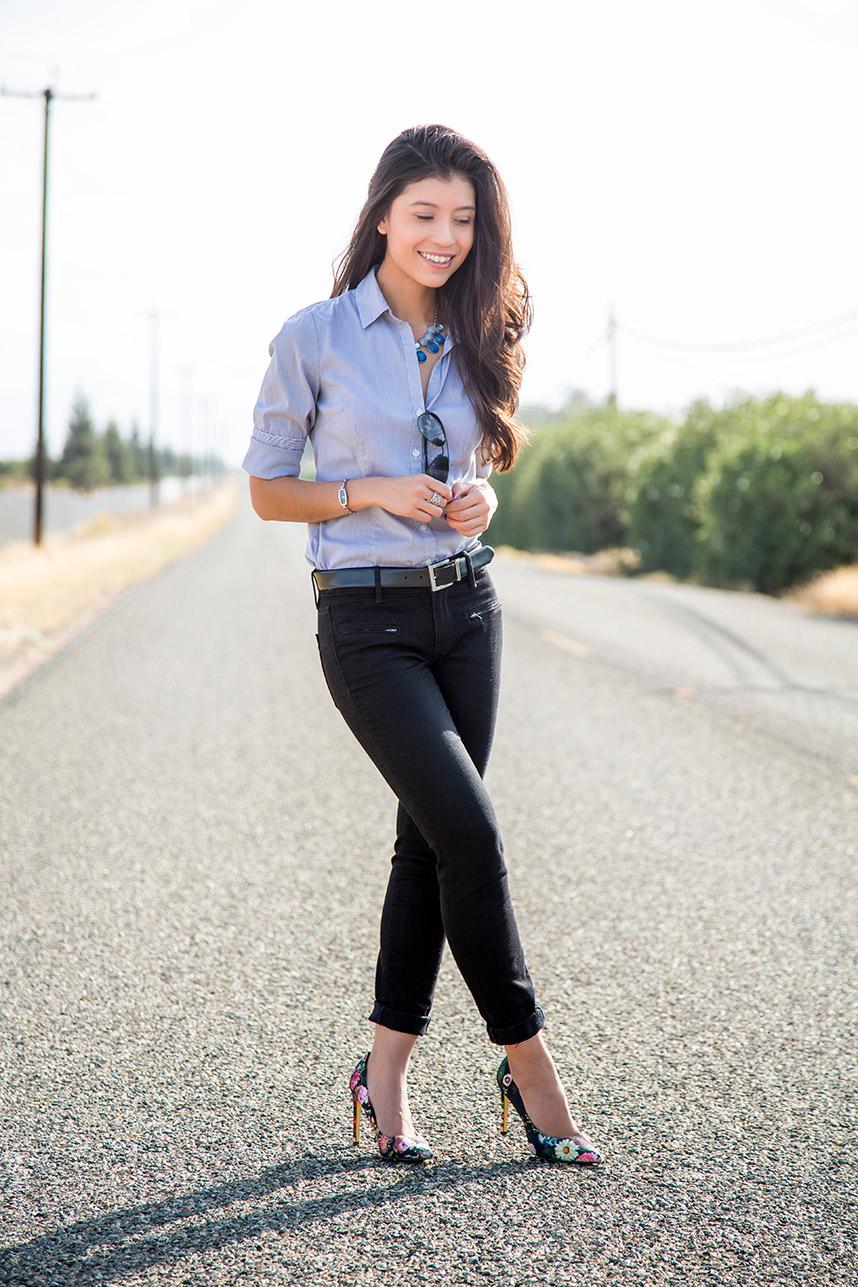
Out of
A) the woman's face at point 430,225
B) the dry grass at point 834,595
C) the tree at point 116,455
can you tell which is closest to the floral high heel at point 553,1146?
the woman's face at point 430,225

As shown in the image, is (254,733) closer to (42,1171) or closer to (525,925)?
(525,925)

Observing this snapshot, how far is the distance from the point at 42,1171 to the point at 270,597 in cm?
1436

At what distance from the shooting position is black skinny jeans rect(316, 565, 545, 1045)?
97.6 inches

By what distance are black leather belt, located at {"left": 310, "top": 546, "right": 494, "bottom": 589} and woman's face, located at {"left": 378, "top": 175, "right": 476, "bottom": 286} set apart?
579 millimetres

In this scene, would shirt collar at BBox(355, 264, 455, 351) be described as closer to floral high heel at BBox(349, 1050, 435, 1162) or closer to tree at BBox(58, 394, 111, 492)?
floral high heel at BBox(349, 1050, 435, 1162)

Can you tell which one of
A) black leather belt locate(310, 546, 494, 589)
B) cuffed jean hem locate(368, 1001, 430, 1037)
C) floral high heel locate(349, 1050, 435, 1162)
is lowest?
floral high heel locate(349, 1050, 435, 1162)

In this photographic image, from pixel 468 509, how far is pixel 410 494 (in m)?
0.14

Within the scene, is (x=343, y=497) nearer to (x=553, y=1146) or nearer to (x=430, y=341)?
(x=430, y=341)

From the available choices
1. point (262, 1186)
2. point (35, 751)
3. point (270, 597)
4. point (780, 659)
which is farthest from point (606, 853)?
point (270, 597)

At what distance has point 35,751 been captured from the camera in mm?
6949

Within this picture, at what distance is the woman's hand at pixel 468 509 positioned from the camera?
2.51 meters

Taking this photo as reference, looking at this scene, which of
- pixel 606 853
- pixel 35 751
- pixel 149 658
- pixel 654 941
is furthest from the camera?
pixel 149 658

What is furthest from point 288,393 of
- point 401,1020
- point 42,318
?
point 42,318

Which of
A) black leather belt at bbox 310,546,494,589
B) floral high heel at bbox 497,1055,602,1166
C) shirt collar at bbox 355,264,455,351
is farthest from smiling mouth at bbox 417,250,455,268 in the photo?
floral high heel at bbox 497,1055,602,1166
